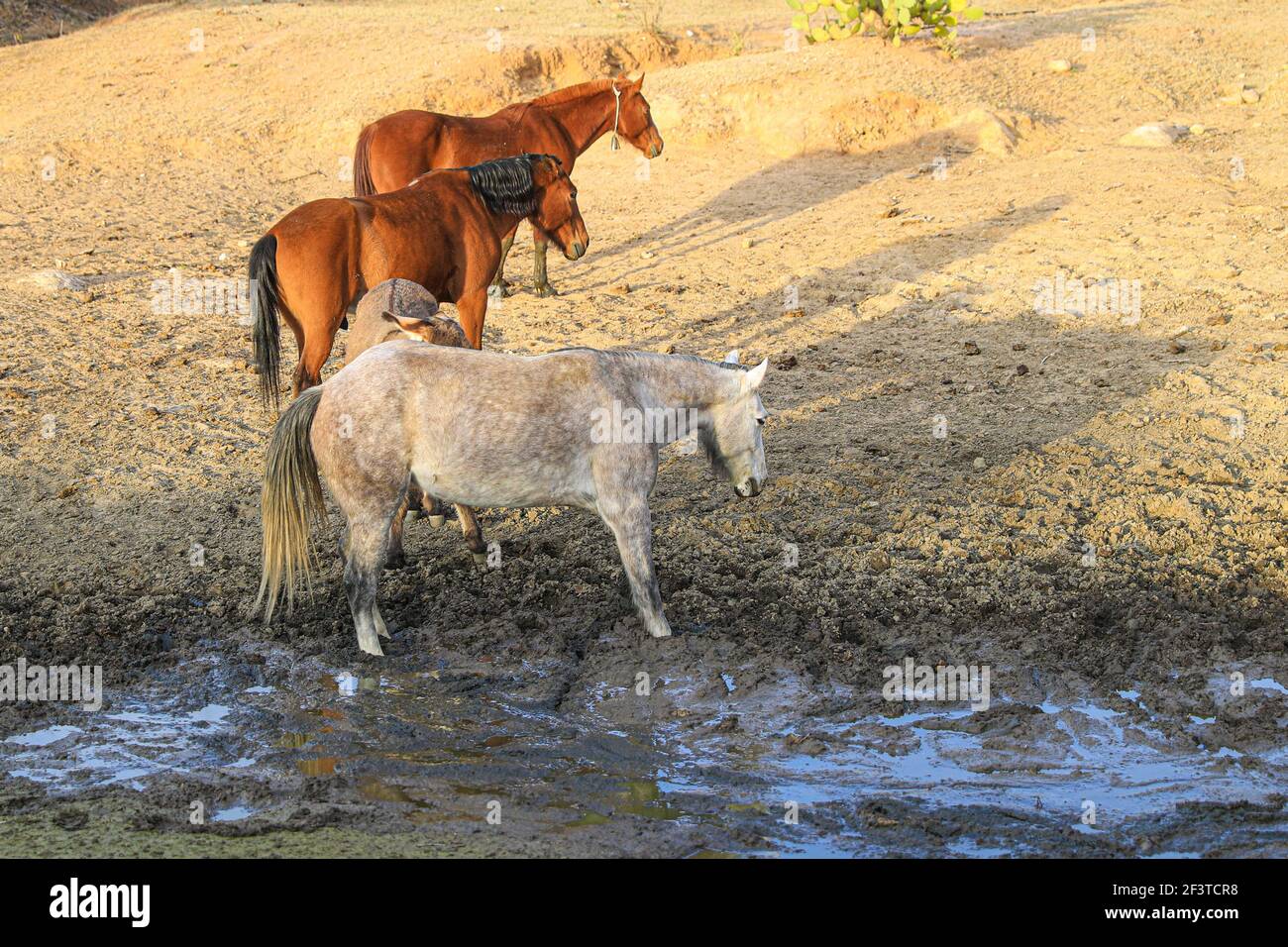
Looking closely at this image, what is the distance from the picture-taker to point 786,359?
30.5ft

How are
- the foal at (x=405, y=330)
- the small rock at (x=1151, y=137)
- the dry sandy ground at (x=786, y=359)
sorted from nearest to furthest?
the dry sandy ground at (x=786, y=359) < the foal at (x=405, y=330) < the small rock at (x=1151, y=137)

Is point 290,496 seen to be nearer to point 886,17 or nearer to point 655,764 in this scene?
point 655,764

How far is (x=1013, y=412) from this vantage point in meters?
8.30

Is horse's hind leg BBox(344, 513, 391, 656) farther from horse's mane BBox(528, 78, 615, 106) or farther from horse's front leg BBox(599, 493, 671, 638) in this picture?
horse's mane BBox(528, 78, 615, 106)

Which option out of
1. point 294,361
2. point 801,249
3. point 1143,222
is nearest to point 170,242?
point 294,361

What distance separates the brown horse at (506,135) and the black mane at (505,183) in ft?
2.68

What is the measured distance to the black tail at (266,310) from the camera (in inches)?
302

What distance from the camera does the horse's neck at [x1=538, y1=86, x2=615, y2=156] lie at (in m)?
11.4

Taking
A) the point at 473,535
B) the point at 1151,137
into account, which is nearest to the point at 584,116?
the point at 1151,137

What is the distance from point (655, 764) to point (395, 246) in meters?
4.24

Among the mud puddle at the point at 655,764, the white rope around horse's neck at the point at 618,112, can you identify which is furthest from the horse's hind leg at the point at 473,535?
the white rope around horse's neck at the point at 618,112

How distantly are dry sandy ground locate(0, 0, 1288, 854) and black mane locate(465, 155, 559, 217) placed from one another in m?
1.23

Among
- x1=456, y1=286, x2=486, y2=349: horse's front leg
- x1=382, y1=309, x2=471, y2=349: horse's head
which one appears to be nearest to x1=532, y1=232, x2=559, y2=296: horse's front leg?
x1=456, y1=286, x2=486, y2=349: horse's front leg

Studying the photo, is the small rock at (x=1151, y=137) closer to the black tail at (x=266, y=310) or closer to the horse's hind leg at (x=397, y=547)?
the black tail at (x=266, y=310)
